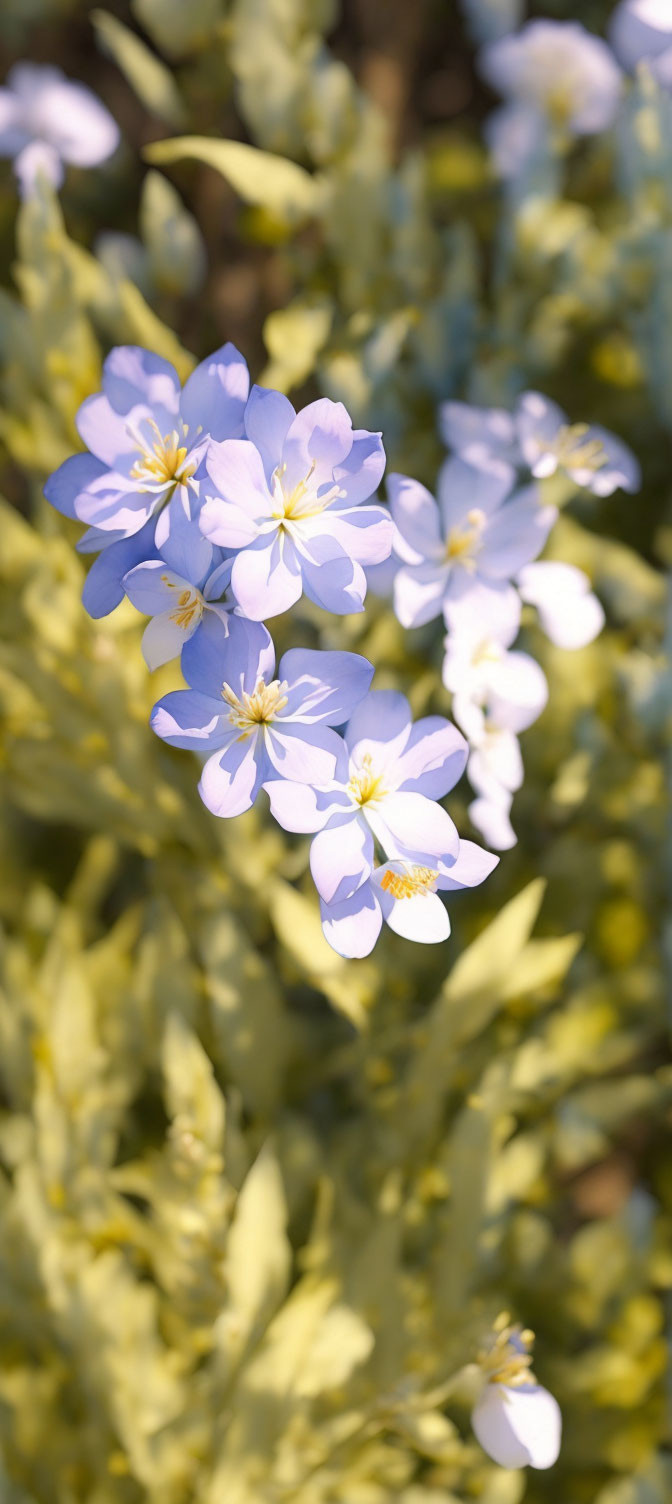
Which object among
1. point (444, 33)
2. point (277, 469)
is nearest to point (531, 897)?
point (277, 469)

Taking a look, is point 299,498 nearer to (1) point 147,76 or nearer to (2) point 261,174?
(2) point 261,174

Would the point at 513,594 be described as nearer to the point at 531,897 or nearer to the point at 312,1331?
the point at 531,897

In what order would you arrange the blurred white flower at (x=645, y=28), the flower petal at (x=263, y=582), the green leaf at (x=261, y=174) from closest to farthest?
the flower petal at (x=263, y=582)
the green leaf at (x=261, y=174)
the blurred white flower at (x=645, y=28)

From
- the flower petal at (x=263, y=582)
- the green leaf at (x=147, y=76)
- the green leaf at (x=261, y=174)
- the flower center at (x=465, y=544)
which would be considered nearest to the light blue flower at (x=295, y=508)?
the flower petal at (x=263, y=582)

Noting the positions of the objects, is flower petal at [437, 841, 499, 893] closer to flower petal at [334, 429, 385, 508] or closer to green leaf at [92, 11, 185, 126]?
flower petal at [334, 429, 385, 508]

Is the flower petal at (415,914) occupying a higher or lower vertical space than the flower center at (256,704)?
lower

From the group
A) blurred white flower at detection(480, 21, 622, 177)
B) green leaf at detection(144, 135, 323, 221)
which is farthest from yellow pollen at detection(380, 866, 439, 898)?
blurred white flower at detection(480, 21, 622, 177)

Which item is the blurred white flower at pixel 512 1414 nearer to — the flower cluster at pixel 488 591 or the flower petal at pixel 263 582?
the flower cluster at pixel 488 591
